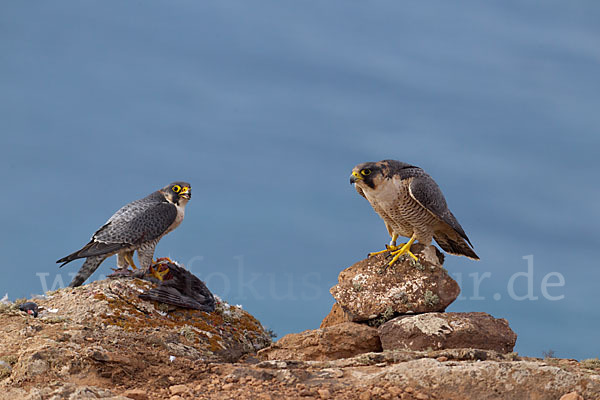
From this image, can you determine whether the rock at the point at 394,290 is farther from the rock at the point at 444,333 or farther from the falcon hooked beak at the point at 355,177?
the falcon hooked beak at the point at 355,177

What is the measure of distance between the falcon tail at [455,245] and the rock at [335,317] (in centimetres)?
237

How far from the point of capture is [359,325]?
36.2 feet

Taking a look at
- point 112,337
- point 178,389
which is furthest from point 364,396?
point 112,337

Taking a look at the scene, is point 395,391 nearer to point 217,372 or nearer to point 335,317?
point 217,372

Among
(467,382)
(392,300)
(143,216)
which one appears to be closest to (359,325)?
(392,300)

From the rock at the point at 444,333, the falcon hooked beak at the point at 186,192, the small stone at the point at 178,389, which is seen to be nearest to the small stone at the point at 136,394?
the small stone at the point at 178,389

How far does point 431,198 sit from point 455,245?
4.90 ft

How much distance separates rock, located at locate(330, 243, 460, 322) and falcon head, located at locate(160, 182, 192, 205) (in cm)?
350

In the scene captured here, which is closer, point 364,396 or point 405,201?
point 364,396

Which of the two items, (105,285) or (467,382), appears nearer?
(467,382)

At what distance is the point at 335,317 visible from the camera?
12008 mm

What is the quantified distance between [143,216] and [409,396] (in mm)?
6994

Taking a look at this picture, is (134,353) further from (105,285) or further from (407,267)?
(407,267)

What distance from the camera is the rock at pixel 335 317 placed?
38.4 ft
